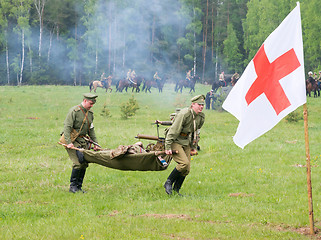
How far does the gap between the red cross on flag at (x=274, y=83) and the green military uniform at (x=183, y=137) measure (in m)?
2.38

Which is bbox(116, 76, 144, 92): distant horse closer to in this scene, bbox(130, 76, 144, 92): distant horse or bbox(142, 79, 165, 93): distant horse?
bbox(130, 76, 144, 92): distant horse

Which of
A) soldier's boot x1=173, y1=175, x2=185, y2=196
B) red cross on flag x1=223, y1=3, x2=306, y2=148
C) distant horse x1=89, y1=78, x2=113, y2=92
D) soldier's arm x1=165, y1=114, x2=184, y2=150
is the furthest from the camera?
distant horse x1=89, y1=78, x2=113, y2=92

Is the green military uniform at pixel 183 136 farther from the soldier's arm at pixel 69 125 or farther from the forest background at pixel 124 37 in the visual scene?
the forest background at pixel 124 37

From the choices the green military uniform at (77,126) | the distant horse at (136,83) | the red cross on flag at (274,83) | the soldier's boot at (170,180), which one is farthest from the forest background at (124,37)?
the red cross on flag at (274,83)

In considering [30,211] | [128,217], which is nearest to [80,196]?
[30,211]

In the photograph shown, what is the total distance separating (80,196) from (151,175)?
270 cm

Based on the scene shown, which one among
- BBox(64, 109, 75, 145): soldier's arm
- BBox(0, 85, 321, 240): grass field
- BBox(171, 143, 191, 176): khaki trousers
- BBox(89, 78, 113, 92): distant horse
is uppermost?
BBox(64, 109, 75, 145): soldier's arm

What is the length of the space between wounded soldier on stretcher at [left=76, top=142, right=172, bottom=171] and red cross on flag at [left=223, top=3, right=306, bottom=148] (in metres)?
2.57

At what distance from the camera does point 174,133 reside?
8992mm

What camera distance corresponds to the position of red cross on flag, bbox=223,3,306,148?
6.30 meters

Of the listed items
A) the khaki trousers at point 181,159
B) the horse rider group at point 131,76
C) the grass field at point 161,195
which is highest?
the khaki trousers at point 181,159

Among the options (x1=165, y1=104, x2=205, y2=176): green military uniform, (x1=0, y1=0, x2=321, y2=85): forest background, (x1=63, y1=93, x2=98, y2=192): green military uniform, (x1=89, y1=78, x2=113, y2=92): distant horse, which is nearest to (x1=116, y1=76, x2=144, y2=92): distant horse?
(x1=89, y1=78, x2=113, y2=92): distant horse

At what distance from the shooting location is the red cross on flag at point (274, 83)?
248 inches

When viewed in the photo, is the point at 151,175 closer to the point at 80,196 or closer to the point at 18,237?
the point at 80,196
